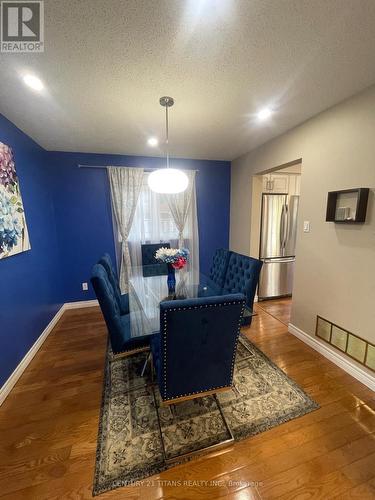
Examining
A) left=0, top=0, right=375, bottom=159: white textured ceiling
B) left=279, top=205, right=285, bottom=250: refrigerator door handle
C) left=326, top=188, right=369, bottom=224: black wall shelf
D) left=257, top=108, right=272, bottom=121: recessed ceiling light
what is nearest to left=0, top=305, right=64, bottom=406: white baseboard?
left=0, top=0, right=375, bottom=159: white textured ceiling

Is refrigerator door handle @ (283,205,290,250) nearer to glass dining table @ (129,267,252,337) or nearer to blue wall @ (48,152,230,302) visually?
blue wall @ (48,152,230,302)

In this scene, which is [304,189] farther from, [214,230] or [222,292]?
[214,230]

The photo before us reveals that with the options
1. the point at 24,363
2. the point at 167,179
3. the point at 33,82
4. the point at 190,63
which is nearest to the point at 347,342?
the point at 167,179

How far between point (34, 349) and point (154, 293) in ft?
4.96

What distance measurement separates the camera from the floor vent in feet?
6.04

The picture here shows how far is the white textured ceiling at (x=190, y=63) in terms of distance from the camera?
3.57ft

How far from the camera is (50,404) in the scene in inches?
66.3

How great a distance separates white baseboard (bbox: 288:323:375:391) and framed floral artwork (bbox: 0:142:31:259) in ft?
10.5

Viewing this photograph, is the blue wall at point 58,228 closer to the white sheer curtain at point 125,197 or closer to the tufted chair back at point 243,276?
the white sheer curtain at point 125,197

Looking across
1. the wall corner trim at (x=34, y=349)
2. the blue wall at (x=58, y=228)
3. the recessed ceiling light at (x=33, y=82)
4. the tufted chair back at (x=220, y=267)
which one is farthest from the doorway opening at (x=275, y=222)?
the wall corner trim at (x=34, y=349)

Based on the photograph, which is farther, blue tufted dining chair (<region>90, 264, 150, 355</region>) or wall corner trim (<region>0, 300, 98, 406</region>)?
wall corner trim (<region>0, 300, 98, 406</region>)

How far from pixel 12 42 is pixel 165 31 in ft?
3.09

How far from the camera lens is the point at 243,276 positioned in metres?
2.14

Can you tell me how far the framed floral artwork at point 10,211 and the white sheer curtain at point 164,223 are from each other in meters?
1.57
